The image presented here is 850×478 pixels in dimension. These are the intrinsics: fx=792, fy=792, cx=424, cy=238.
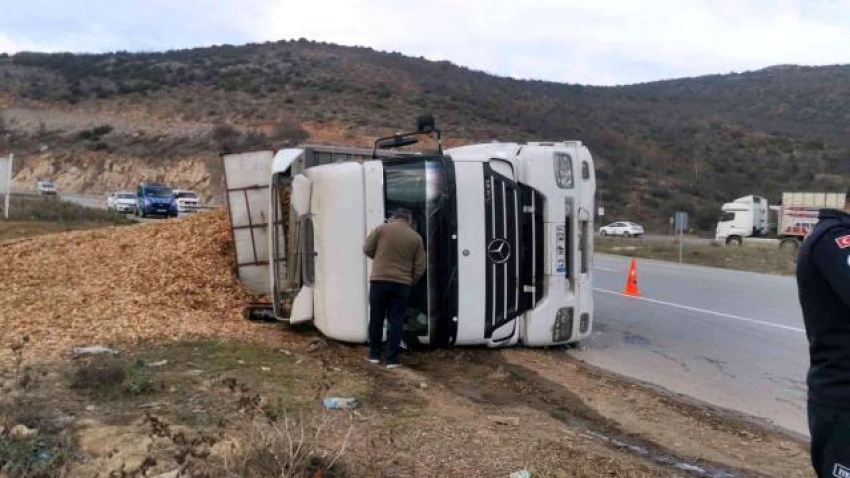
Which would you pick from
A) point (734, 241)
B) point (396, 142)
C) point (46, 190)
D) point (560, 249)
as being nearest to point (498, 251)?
point (560, 249)

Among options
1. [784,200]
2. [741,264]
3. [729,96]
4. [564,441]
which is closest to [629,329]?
[564,441]

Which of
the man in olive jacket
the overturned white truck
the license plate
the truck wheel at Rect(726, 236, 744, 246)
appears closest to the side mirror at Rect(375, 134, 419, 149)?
the overturned white truck

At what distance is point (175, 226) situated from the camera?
11.5 m

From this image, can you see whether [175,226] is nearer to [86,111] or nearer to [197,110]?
[197,110]

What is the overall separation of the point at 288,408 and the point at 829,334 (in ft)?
11.4

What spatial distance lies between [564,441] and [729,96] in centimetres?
8740

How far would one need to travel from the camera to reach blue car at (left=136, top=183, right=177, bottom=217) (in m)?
34.6

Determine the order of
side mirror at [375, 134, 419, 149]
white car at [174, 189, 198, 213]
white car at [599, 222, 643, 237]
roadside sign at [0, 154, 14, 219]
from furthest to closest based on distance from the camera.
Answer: white car at [599, 222, 643, 237] → white car at [174, 189, 198, 213] → roadside sign at [0, 154, 14, 219] → side mirror at [375, 134, 419, 149]

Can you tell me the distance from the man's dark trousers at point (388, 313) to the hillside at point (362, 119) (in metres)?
41.1

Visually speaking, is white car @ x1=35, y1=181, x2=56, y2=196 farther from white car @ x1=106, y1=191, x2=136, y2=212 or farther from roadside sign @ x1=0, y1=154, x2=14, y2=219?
roadside sign @ x1=0, y1=154, x2=14, y2=219

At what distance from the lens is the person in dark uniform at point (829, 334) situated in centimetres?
261

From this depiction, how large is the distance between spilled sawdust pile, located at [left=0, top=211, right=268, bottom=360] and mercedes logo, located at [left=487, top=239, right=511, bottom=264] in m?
2.54

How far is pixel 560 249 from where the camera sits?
7.71 metres

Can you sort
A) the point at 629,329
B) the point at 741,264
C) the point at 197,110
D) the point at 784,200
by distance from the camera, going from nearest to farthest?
the point at 629,329 → the point at 741,264 → the point at 784,200 → the point at 197,110
